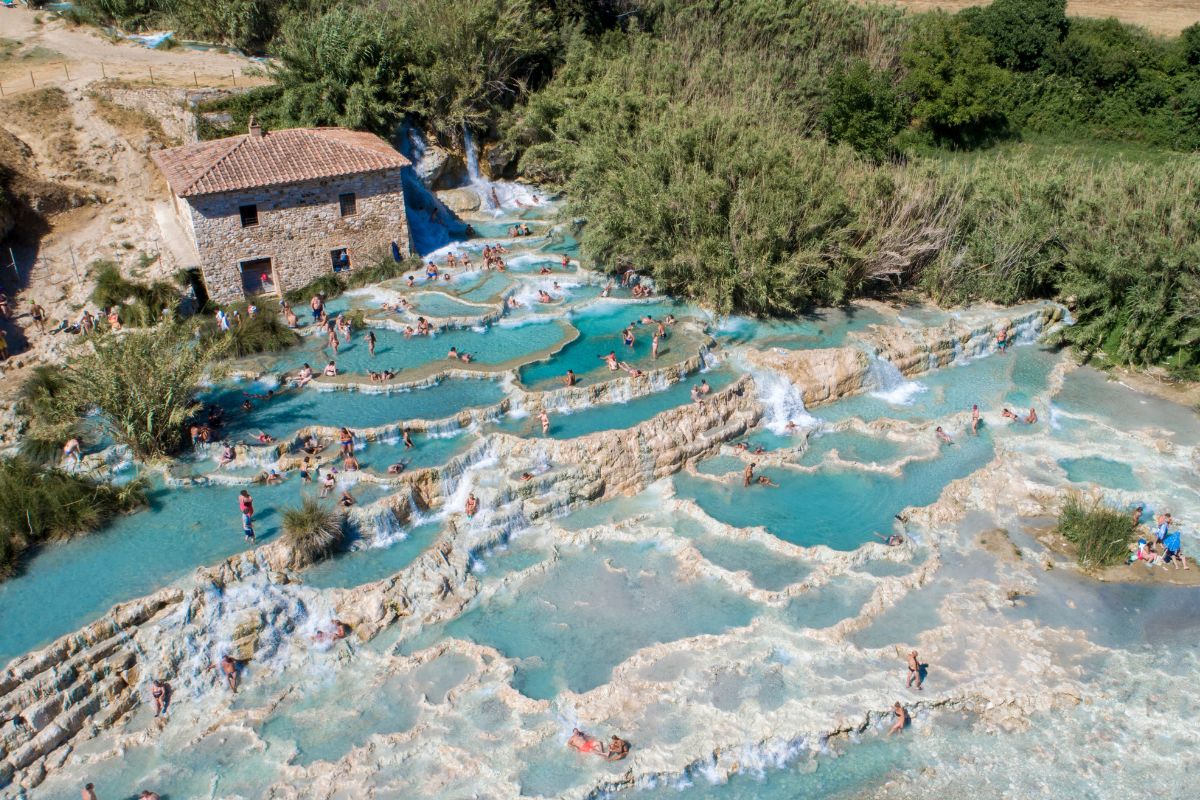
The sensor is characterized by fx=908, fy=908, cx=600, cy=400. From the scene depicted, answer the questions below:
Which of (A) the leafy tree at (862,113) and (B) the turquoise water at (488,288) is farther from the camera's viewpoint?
(A) the leafy tree at (862,113)

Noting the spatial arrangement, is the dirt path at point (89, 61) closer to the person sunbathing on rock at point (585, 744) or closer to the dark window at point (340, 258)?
the dark window at point (340, 258)

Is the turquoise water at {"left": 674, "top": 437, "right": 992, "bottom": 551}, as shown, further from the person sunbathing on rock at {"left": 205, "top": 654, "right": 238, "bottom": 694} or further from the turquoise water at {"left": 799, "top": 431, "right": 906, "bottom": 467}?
the person sunbathing on rock at {"left": 205, "top": 654, "right": 238, "bottom": 694}

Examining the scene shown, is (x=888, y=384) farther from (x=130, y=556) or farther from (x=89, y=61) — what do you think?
(x=89, y=61)

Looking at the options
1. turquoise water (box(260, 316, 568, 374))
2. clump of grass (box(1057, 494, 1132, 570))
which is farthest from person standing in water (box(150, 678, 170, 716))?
clump of grass (box(1057, 494, 1132, 570))

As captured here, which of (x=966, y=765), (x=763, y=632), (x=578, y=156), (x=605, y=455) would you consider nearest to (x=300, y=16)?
(x=578, y=156)

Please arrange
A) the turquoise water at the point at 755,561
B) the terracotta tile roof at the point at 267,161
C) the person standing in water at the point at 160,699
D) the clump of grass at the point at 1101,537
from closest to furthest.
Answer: the person standing in water at the point at 160,699, the turquoise water at the point at 755,561, the clump of grass at the point at 1101,537, the terracotta tile roof at the point at 267,161

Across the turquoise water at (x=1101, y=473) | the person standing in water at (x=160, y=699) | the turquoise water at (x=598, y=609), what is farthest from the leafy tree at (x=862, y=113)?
the person standing in water at (x=160, y=699)

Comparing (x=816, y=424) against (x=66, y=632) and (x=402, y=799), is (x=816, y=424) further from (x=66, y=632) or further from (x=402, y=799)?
(x=66, y=632)
